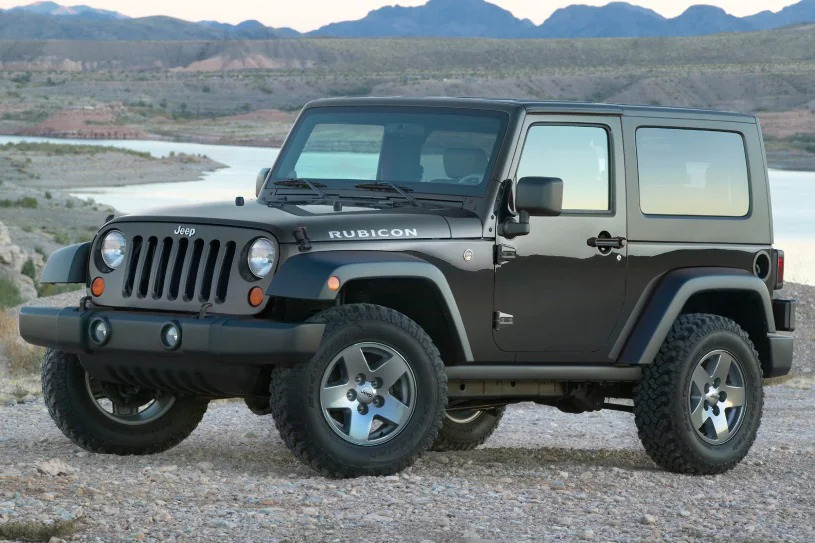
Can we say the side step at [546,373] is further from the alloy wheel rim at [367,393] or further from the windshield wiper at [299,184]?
the windshield wiper at [299,184]

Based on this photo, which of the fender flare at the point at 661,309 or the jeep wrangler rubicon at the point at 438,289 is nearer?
the jeep wrangler rubicon at the point at 438,289

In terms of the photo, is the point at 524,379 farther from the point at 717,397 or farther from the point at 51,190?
the point at 51,190

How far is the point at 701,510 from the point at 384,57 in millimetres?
155656

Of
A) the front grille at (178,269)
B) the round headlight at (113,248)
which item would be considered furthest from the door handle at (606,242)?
the round headlight at (113,248)

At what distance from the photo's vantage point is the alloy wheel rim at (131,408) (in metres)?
8.29

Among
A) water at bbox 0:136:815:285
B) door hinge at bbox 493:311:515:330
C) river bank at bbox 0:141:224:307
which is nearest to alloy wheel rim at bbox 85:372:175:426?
door hinge at bbox 493:311:515:330

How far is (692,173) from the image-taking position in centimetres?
870

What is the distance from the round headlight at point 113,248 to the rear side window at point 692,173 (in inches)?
109

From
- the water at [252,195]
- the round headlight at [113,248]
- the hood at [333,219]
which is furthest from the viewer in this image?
the water at [252,195]

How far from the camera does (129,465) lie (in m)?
7.96

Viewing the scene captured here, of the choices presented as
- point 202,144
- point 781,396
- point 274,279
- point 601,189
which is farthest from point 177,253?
point 202,144

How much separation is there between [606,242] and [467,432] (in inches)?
80.3

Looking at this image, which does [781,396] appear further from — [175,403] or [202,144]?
[202,144]

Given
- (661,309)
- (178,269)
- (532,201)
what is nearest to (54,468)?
(178,269)
